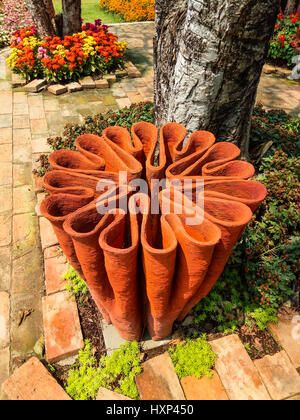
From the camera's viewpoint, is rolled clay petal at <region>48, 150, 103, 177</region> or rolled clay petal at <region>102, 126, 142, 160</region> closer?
rolled clay petal at <region>48, 150, 103, 177</region>

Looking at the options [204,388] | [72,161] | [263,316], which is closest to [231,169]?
[72,161]

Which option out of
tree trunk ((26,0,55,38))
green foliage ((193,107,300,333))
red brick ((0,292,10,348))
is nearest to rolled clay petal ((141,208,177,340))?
green foliage ((193,107,300,333))

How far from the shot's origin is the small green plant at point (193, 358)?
2.19 meters

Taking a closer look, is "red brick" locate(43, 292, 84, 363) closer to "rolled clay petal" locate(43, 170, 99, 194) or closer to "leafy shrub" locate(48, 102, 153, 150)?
"rolled clay petal" locate(43, 170, 99, 194)

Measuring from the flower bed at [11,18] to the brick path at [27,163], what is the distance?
2.40m

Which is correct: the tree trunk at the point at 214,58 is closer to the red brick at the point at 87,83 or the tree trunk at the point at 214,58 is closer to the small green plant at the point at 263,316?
the small green plant at the point at 263,316

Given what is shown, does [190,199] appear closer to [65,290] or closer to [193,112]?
[193,112]

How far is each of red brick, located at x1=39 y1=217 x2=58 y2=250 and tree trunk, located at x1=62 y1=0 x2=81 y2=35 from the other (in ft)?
17.6

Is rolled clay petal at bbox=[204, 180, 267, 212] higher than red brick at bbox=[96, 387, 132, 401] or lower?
higher

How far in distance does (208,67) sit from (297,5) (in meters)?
8.15

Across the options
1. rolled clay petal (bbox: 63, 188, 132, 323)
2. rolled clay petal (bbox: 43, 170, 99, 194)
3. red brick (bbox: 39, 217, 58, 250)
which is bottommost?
red brick (bbox: 39, 217, 58, 250)

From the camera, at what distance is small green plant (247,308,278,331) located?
2.50m

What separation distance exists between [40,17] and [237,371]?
292 inches

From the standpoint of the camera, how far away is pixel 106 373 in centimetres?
218
